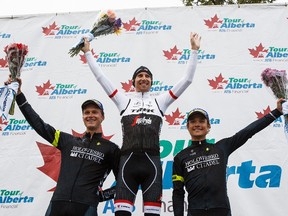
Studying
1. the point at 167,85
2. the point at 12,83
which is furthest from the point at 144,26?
the point at 12,83

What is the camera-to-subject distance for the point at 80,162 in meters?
2.62

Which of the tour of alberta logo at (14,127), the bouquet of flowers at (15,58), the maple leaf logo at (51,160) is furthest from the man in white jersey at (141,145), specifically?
the tour of alberta logo at (14,127)

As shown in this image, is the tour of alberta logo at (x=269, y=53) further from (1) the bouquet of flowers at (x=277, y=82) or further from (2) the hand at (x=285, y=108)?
(2) the hand at (x=285, y=108)

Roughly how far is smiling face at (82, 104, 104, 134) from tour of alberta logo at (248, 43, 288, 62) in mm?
2116

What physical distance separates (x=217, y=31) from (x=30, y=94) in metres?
2.23

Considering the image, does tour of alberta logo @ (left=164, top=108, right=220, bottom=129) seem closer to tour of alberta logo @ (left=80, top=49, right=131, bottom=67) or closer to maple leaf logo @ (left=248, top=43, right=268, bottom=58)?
tour of alberta logo @ (left=80, top=49, right=131, bottom=67)

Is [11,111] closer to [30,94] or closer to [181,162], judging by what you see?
[181,162]

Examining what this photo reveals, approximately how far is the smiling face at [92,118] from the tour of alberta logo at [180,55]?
158 cm

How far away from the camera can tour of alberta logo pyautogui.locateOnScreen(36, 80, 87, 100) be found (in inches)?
166

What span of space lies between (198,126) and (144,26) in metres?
1.94

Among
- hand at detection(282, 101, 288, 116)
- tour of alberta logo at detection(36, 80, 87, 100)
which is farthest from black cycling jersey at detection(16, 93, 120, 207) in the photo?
tour of alberta logo at detection(36, 80, 87, 100)

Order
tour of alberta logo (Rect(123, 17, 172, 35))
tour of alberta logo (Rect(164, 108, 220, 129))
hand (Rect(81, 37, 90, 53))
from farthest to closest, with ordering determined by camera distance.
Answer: tour of alberta logo (Rect(123, 17, 172, 35)) < tour of alberta logo (Rect(164, 108, 220, 129)) < hand (Rect(81, 37, 90, 53))

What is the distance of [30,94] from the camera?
4.24 m

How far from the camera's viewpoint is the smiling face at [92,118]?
9.12ft
